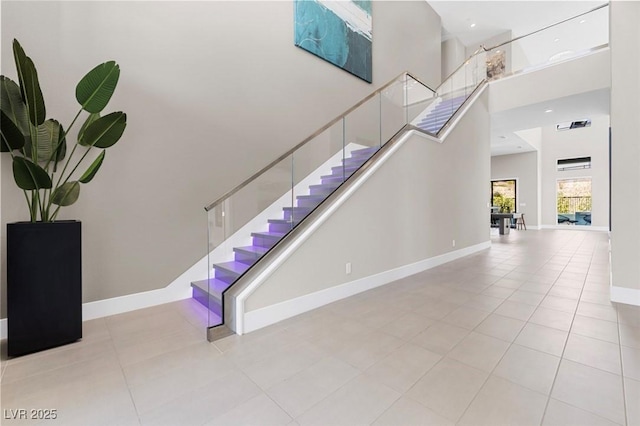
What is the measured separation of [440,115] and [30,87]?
22.6 ft

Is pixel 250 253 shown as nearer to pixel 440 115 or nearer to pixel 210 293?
pixel 210 293

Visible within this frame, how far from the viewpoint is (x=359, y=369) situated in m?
2.09

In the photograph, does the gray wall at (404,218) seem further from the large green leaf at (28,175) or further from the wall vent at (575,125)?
the wall vent at (575,125)

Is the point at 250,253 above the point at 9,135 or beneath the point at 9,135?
beneath

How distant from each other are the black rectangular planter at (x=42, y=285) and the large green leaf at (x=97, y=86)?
3.62ft

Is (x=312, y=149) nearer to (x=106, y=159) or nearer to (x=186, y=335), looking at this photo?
(x=106, y=159)

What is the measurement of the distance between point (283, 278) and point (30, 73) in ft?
9.23

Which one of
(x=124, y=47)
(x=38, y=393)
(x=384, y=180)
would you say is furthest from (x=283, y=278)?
(x=124, y=47)

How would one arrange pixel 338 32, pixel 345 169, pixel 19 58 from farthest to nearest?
pixel 338 32 < pixel 345 169 < pixel 19 58

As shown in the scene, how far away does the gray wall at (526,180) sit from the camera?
13406mm

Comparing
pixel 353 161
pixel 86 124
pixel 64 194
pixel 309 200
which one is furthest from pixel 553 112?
pixel 64 194

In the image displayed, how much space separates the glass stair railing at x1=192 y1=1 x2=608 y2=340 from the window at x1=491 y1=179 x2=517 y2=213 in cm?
846

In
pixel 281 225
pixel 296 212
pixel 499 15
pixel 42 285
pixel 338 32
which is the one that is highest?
pixel 499 15

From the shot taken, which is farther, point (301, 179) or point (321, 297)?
point (301, 179)
